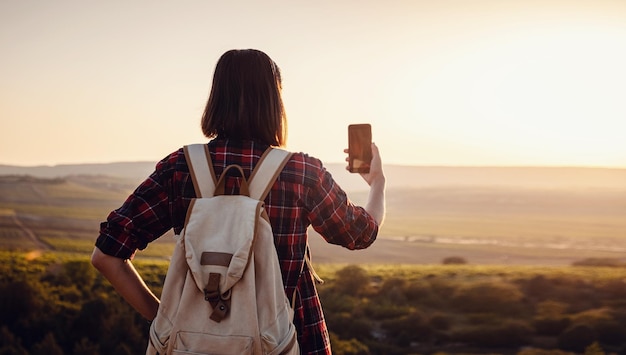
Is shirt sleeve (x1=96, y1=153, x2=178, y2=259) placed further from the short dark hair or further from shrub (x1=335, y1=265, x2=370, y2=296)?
shrub (x1=335, y1=265, x2=370, y2=296)

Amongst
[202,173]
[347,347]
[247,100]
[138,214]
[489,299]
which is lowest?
[347,347]

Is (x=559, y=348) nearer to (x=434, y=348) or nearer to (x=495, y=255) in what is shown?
(x=434, y=348)

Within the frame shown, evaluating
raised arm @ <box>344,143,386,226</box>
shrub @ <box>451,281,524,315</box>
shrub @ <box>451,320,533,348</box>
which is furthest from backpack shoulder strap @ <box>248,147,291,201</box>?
shrub @ <box>451,281,524,315</box>

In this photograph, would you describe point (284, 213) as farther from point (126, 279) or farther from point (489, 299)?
point (489, 299)

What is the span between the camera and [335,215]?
236cm

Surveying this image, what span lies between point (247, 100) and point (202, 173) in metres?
Result: 0.30

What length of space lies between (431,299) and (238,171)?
417 inches

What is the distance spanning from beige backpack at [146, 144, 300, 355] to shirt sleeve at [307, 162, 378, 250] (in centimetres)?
22

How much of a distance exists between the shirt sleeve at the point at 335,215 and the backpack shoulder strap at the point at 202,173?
1.11ft

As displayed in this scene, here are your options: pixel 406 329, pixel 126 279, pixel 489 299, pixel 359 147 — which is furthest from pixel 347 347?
pixel 126 279

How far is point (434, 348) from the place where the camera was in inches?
442

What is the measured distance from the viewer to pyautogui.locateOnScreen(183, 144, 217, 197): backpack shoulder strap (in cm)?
226

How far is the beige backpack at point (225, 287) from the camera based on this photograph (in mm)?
2141

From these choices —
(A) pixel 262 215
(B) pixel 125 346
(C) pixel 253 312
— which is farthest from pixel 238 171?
(B) pixel 125 346
